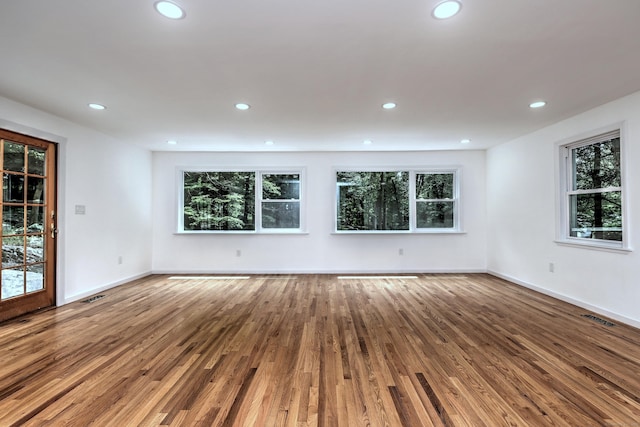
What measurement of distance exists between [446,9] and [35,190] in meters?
4.83

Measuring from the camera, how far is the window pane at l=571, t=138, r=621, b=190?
3.66 metres

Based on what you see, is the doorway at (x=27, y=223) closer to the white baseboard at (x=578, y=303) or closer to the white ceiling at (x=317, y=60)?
the white ceiling at (x=317, y=60)

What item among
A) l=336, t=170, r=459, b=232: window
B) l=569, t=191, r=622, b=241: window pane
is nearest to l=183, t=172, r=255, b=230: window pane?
l=336, t=170, r=459, b=232: window

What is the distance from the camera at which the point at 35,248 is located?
388cm

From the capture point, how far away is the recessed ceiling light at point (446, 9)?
1.84 meters

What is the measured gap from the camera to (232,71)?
2713 millimetres

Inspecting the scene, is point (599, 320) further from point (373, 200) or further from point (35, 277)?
point (35, 277)

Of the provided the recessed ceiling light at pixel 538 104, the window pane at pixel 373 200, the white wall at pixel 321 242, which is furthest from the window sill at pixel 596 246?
the window pane at pixel 373 200

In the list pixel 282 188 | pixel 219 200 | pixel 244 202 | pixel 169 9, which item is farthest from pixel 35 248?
pixel 282 188

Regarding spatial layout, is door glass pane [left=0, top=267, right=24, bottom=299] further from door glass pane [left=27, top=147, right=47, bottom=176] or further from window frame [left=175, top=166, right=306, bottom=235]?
window frame [left=175, top=166, right=306, bottom=235]

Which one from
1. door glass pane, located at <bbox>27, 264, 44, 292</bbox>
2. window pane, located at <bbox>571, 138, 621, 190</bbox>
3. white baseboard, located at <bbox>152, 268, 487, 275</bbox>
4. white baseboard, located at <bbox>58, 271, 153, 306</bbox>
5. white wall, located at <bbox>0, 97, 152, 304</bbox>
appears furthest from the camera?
white baseboard, located at <bbox>152, 268, 487, 275</bbox>

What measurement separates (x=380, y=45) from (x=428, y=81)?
0.85 metres

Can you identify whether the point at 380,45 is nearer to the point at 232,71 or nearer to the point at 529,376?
the point at 232,71

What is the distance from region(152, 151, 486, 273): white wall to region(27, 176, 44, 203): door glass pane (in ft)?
7.68
